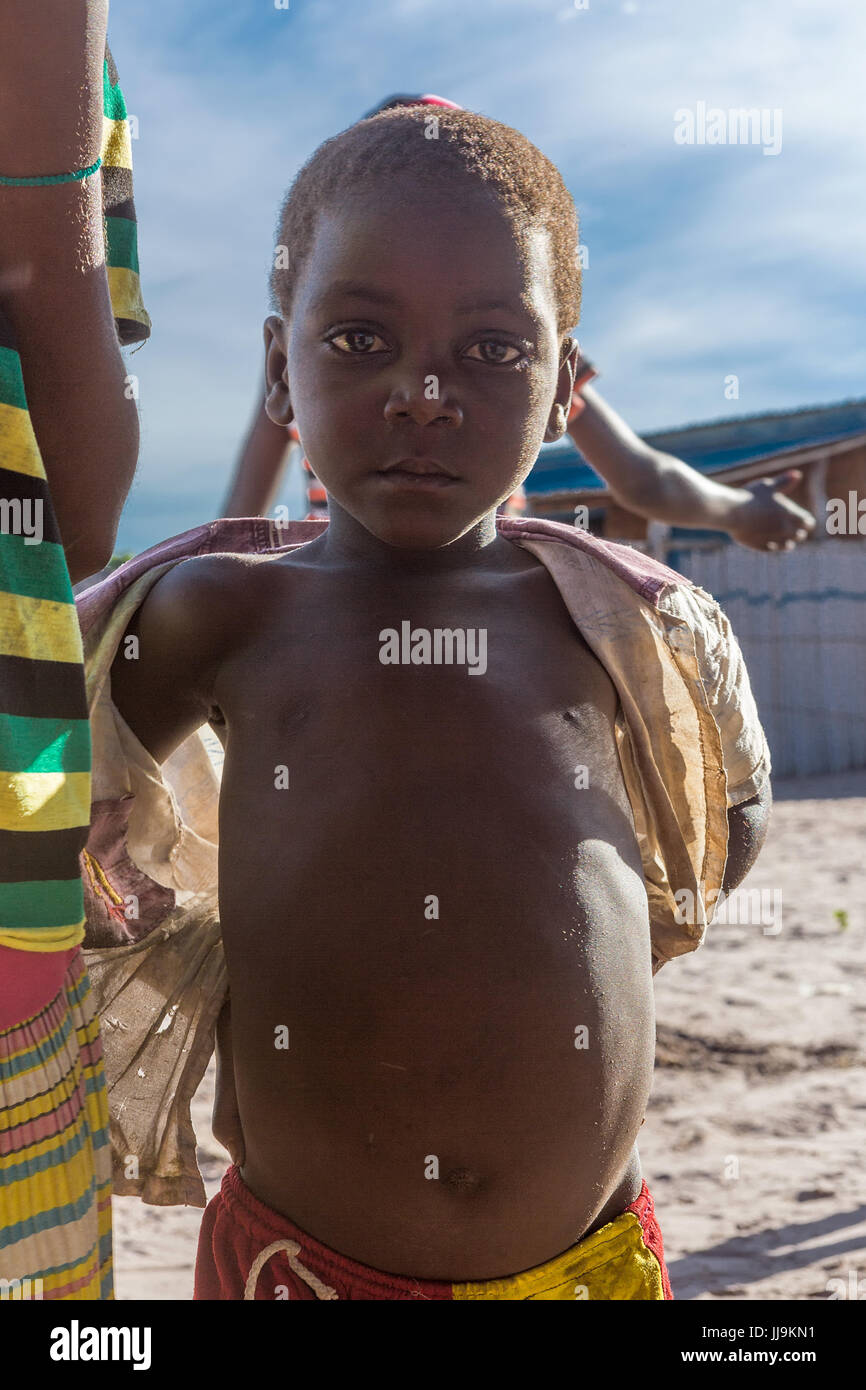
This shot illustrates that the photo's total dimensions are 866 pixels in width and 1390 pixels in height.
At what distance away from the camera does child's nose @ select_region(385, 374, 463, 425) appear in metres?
1.41

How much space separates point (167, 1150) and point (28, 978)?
684mm

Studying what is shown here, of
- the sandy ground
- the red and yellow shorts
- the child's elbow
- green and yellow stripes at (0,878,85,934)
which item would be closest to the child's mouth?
green and yellow stripes at (0,878,85,934)

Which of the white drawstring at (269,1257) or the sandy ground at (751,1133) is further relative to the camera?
the sandy ground at (751,1133)

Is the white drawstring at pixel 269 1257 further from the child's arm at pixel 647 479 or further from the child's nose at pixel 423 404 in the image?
the child's arm at pixel 647 479

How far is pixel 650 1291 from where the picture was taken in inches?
60.4

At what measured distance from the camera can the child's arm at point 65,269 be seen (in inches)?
40.3

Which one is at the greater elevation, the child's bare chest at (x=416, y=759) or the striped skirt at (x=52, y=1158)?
the child's bare chest at (x=416, y=759)

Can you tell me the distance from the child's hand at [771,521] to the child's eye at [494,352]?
5.35 ft

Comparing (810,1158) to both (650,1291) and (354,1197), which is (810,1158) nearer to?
(650,1291)

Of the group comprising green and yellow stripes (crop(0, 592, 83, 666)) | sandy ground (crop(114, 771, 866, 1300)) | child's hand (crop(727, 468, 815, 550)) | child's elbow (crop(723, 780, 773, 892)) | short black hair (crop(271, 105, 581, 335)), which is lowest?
sandy ground (crop(114, 771, 866, 1300))

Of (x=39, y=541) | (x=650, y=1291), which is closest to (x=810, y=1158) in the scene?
(x=650, y=1291)

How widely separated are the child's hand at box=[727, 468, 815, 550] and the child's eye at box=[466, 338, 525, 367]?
5.35 feet

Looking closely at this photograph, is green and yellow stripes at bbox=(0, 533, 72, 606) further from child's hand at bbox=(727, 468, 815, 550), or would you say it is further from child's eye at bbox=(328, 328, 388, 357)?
child's hand at bbox=(727, 468, 815, 550)

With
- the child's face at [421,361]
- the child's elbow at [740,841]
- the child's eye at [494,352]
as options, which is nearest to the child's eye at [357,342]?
the child's face at [421,361]
